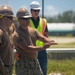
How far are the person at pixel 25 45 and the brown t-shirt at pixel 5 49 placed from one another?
0.44 meters

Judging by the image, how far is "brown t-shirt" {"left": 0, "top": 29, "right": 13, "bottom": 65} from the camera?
463cm

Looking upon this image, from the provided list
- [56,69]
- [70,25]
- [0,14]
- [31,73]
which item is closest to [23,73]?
[31,73]

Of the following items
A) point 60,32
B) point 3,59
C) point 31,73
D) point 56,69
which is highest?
point 3,59

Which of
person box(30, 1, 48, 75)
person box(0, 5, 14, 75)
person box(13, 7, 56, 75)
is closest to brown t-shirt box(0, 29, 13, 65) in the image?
person box(0, 5, 14, 75)

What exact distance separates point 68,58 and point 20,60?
440 cm

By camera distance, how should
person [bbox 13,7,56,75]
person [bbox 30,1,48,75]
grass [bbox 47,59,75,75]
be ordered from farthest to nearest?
grass [bbox 47,59,75,75], person [bbox 30,1,48,75], person [bbox 13,7,56,75]

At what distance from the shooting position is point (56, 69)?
29.6 ft

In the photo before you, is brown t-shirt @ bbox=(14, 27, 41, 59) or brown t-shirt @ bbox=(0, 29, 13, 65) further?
brown t-shirt @ bbox=(14, 27, 41, 59)

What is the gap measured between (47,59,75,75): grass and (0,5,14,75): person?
400 centimetres

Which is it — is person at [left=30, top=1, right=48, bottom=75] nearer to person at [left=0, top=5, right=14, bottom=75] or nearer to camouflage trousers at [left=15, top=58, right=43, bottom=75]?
camouflage trousers at [left=15, top=58, right=43, bottom=75]

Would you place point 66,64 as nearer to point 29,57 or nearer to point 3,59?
point 29,57

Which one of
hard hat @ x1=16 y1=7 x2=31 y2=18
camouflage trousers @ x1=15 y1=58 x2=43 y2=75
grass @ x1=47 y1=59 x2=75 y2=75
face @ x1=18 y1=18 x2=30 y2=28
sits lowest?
grass @ x1=47 y1=59 x2=75 y2=75

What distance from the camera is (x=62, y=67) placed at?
908 centimetres

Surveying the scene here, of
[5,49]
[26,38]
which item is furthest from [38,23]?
[5,49]
